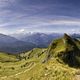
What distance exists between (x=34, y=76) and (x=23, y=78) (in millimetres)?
3264

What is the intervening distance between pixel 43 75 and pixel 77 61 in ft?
218

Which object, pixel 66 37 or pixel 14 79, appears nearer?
pixel 14 79

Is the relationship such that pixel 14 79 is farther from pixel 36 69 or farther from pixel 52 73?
pixel 52 73

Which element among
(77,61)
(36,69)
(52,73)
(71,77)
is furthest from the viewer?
(77,61)

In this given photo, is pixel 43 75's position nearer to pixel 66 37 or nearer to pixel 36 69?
pixel 36 69

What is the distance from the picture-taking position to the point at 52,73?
47.5m

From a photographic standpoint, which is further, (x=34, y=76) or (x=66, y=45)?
(x=66, y=45)

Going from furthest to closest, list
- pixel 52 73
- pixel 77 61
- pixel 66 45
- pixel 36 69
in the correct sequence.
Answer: pixel 66 45
pixel 77 61
pixel 36 69
pixel 52 73

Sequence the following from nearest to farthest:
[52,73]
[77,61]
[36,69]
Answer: [52,73], [36,69], [77,61]

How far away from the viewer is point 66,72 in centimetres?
4553

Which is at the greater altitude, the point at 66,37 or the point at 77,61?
the point at 66,37

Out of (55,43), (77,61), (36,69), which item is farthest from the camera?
(55,43)

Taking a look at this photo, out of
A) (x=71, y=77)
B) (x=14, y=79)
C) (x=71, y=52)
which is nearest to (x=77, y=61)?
(x=71, y=52)

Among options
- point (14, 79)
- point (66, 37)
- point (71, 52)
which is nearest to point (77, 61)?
point (71, 52)
